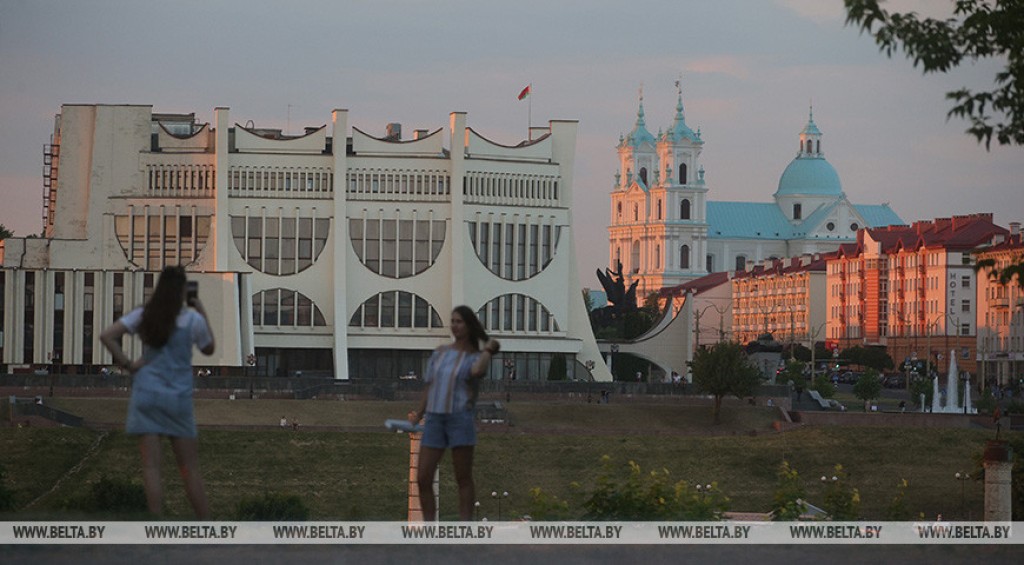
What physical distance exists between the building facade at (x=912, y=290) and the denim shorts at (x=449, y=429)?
110991 millimetres

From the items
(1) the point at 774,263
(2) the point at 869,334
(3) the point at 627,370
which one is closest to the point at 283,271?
(3) the point at 627,370

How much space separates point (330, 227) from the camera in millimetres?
95125

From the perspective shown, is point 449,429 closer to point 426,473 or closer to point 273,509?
point 426,473

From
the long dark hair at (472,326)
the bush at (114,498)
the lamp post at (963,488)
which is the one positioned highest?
the long dark hair at (472,326)

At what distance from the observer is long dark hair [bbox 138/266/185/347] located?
52.7 ft

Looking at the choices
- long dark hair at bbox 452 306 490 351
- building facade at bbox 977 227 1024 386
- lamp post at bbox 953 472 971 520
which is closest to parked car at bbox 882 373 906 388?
building facade at bbox 977 227 1024 386

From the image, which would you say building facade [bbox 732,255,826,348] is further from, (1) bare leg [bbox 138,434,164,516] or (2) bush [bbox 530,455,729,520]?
(1) bare leg [bbox 138,434,164,516]

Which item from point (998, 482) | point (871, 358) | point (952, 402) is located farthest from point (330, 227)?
point (998, 482)

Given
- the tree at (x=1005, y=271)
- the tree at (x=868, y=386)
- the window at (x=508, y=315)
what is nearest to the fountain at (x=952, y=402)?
the tree at (x=868, y=386)

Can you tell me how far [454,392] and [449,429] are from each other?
1.06 ft

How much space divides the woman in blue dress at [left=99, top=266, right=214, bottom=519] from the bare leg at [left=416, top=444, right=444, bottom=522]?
2.21 metres

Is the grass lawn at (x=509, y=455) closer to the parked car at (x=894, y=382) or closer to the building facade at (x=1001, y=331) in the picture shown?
the parked car at (x=894, y=382)

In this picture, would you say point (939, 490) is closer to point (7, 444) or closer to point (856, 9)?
point (7, 444)

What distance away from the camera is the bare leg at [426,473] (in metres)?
17.6
